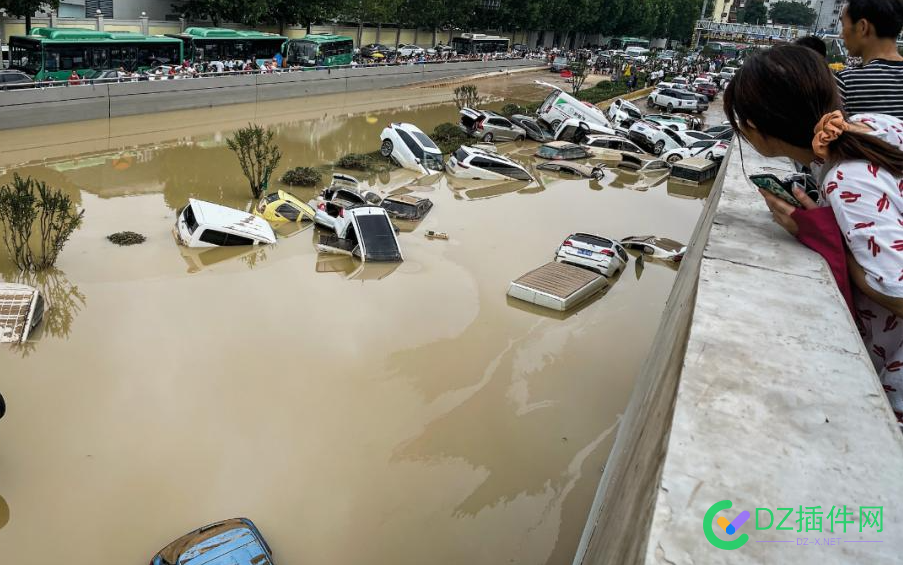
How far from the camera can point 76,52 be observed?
27.7 m

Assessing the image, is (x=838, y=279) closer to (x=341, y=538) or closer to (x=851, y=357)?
(x=851, y=357)

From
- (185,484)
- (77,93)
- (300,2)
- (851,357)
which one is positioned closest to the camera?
(851,357)

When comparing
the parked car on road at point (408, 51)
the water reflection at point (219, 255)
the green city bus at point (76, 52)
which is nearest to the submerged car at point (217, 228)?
the water reflection at point (219, 255)

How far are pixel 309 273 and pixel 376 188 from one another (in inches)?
298

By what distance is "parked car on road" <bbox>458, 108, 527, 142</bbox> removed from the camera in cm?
2914

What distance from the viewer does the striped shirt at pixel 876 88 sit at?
11.1 ft

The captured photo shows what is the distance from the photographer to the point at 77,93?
2564 cm

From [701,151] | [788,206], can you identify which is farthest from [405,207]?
Answer: [701,151]

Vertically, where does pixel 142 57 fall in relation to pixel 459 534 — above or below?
above

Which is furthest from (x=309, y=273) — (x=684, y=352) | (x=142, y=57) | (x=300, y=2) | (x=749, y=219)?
(x=300, y=2)

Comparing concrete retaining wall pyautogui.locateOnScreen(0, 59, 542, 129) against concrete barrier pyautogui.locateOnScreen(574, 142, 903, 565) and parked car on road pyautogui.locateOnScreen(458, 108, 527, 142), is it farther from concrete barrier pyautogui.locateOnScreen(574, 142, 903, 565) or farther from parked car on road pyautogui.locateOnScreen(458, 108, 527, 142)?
concrete barrier pyautogui.locateOnScreen(574, 142, 903, 565)

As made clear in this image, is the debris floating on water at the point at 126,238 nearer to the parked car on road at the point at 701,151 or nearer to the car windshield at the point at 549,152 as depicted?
the car windshield at the point at 549,152

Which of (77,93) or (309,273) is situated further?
(77,93)

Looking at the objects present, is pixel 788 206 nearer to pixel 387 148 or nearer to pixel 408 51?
pixel 387 148
